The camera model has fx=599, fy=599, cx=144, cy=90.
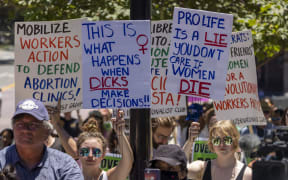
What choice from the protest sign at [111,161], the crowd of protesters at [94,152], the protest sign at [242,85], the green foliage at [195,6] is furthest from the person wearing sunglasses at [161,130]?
the green foliage at [195,6]

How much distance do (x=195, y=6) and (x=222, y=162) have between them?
4.74m

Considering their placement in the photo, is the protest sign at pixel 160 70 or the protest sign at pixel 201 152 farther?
the protest sign at pixel 201 152

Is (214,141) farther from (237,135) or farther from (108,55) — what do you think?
(108,55)

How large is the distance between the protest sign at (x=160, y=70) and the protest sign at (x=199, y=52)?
1.73ft

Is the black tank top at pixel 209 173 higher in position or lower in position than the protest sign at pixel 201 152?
lower

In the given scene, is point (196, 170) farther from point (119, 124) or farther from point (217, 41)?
point (217, 41)

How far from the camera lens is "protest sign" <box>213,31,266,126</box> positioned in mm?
6328

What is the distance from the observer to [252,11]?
9.62 metres

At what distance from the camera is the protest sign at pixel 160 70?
603cm

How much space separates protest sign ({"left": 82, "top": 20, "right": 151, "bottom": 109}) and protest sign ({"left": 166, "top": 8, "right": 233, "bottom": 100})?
46cm

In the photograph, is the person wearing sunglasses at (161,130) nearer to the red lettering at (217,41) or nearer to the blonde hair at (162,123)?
the blonde hair at (162,123)

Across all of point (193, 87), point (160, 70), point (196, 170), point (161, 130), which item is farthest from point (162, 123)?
point (196, 170)

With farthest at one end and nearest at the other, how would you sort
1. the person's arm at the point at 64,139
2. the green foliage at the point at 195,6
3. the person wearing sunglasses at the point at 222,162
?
1. the green foliage at the point at 195,6
2. the person's arm at the point at 64,139
3. the person wearing sunglasses at the point at 222,162

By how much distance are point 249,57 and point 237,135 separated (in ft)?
4.64
